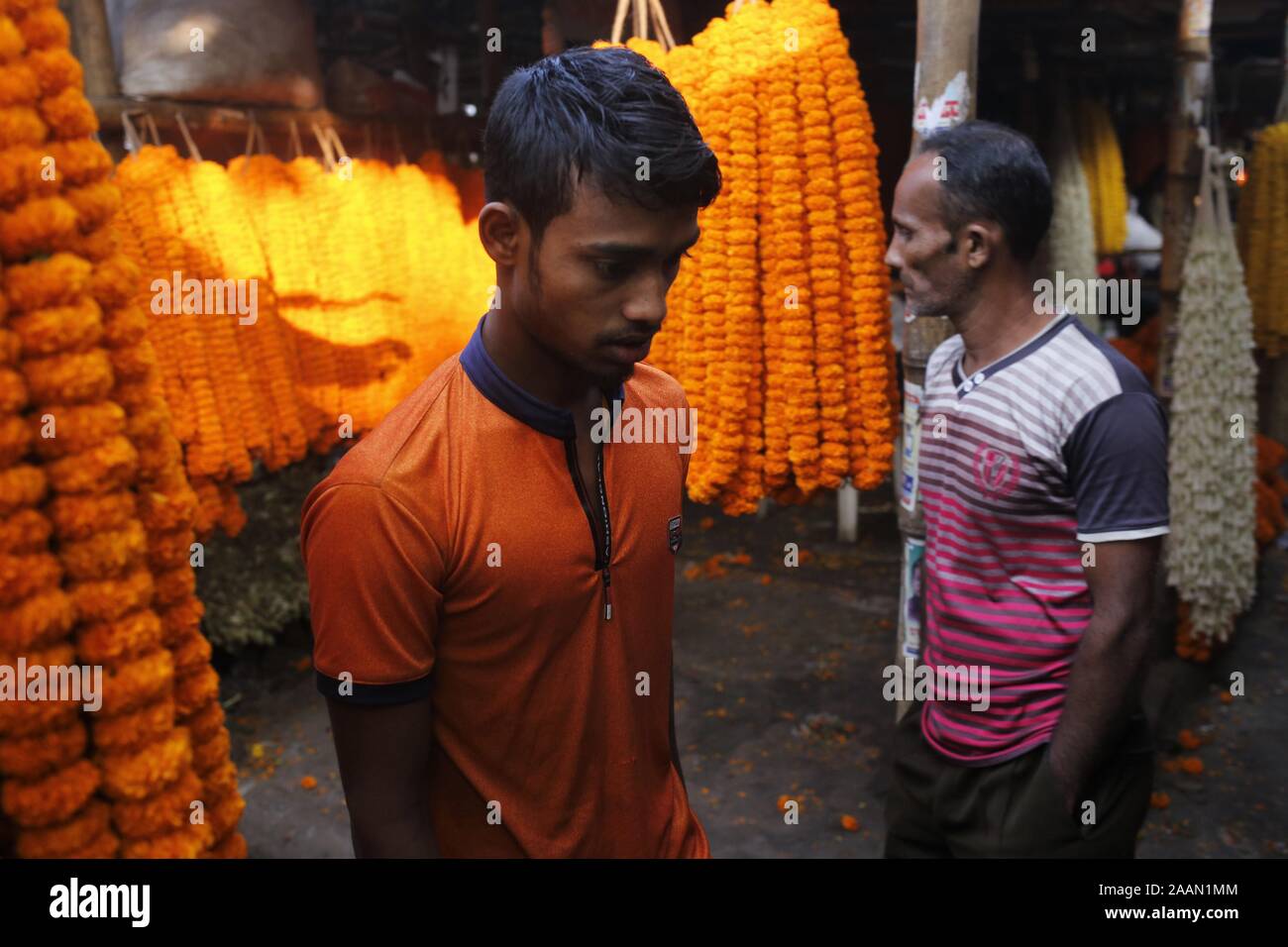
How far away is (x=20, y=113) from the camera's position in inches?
63.3

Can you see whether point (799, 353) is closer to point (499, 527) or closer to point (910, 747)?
point (910, 747)

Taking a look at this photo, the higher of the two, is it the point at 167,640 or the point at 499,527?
the point at 499,527

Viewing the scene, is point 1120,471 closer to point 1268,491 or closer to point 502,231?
point 502,231

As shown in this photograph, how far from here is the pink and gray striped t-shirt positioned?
6.37ft

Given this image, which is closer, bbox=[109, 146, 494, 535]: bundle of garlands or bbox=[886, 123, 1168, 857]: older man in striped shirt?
bbox=[886, 123, 1168, 857]: older man in striped shirt

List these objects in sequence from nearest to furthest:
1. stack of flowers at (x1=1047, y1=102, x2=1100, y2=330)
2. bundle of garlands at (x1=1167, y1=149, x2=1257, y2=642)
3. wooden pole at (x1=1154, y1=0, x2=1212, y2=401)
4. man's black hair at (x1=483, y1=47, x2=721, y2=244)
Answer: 1. man's black hair at (x1=483, y1=47, x2=721, y2=244)
2. wooden pole at (x1=1154, y1=0, x2=1212, y2=401)
3. bundle of garlands at (x1=1167, y1=149, x2=1257, y2=642)
4. stack of flowers at (x1=1047, y1=102, x2=1100, y2=330)

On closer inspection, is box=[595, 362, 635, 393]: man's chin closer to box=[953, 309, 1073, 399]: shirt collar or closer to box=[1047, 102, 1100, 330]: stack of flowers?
box=[953, 309, 1073, 399]: shirt collar

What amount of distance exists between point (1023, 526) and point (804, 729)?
2.61m

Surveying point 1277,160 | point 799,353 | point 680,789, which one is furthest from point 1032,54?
point 680,789

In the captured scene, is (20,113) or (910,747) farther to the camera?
(910,747)

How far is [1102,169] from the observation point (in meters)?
7.42

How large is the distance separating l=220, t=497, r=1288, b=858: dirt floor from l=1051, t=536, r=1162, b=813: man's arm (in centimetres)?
172

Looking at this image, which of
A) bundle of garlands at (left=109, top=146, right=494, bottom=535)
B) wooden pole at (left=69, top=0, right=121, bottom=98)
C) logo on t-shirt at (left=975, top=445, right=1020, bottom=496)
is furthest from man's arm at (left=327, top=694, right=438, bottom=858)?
wooden pole at (left=69, top=0, right=121, bottom=98)
